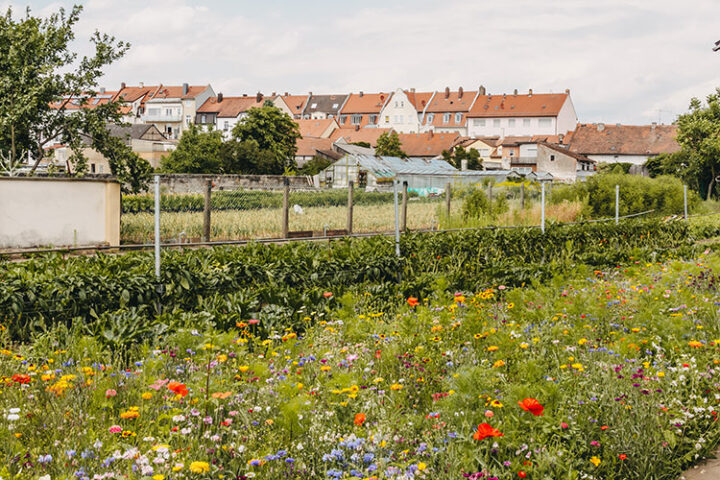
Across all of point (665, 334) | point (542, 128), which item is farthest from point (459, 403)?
point (542, 128)

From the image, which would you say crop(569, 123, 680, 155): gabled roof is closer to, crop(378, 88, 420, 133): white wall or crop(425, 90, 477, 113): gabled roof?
crop(425, 90, 477, 113): gabled roof

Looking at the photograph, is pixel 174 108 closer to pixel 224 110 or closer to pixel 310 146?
pixel 224 110

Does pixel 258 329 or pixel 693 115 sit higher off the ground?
pixel 693 115

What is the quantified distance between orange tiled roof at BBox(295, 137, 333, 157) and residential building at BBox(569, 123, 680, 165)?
31.5 metres

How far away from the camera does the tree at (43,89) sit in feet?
55.4

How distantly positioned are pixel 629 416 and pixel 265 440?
2147 mm

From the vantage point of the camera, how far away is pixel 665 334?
19.7 feet

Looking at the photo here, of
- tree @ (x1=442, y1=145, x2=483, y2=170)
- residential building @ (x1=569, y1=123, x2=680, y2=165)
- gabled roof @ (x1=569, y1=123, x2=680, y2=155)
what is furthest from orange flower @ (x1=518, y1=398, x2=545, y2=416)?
gabled roof @ (x1=569, y1=123, x2=680, y2=155)

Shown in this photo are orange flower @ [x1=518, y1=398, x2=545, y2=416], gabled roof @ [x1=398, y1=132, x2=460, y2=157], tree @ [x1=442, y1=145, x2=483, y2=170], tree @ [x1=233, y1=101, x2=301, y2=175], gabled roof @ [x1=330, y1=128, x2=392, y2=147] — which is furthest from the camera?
gabled roof @ [x1=330, y1=128, x2=392, y2=147]

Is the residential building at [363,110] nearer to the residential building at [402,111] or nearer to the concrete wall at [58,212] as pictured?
the residential building at [402,111]

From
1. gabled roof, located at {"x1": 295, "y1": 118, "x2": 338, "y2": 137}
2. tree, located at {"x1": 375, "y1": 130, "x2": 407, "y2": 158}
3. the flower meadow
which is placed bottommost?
the flower meadow

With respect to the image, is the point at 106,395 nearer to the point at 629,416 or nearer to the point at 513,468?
the point at 513,468

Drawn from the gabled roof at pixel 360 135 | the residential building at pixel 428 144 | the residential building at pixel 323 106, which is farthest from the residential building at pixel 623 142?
the residential building at pixel 323 106

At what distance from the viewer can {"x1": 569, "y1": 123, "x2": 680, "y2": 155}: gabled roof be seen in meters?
91.4
